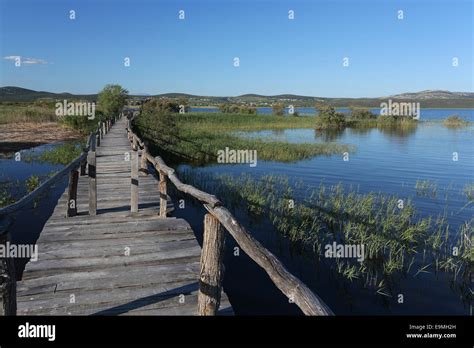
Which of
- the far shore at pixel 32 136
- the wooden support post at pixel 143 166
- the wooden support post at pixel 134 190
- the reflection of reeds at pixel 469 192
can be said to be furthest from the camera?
the far shore at pixel 32 136

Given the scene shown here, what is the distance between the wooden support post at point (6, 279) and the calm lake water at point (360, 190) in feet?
15.3

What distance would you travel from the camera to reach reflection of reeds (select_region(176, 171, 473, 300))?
834cm

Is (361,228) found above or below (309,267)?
above

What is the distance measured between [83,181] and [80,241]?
542cm

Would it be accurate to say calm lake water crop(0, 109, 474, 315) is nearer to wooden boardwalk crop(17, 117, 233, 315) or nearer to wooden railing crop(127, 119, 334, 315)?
wooden boardwalk crop(17, 117, 233, 315)

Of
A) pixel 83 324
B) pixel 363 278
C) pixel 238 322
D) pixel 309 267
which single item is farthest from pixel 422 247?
pixel 83 324

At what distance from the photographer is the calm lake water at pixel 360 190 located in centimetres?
720

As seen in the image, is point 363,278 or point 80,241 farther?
point 363,278

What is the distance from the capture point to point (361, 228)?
9.68m

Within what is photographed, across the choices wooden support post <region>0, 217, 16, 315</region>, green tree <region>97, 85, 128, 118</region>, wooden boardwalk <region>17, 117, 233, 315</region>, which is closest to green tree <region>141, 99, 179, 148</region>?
wooden boardwalk <region>17, 117, 233, 315</region>

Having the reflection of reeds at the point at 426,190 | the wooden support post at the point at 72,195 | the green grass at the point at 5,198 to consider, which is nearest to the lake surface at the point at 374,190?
the reflection of reeds at the point at 426,190

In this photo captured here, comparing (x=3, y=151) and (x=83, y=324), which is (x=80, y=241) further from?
(x=3, y=151)

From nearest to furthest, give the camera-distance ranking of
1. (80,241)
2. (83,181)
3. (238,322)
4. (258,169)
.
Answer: (238,322), (80,241), (83,181), (258,169)

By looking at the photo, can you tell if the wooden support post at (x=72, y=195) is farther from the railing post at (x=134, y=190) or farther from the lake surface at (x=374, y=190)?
the lake surface at (x=374, y=190)
